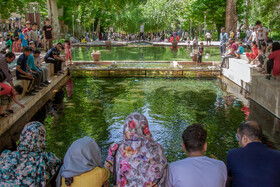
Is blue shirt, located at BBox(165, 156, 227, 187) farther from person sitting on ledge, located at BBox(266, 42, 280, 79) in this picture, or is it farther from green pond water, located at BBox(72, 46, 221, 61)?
green pond water, located at BBox(72, 46, 221, 61)

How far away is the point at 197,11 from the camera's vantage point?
31.0m

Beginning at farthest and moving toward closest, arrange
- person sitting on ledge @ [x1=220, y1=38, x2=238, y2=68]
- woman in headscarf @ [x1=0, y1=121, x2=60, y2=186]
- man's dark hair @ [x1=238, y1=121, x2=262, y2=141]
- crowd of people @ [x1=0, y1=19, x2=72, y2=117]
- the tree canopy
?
the tree canopy → person sitting on ledge @ [x1=220, y1=38, x2=238, y2=68] → crowd of people @ [x1=0, y1=19, x2=72, y2=117] → woman in headscarf @ [x1=0, y1=121, x2=60, y2=186] → man's dark hair @ [x1=238, y1=121, x2=262, y2=141]

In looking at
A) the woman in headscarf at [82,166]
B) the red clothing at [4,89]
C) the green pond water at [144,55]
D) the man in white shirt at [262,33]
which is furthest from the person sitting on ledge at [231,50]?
the woman in headscarf at [82,166]

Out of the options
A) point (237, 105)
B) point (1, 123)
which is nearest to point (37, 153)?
point (1, 123)

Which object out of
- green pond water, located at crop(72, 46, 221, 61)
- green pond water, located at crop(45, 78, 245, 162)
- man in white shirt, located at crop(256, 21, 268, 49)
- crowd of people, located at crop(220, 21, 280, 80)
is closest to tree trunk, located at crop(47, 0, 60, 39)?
green pond water, located at crop(72, 46, 221, 61)

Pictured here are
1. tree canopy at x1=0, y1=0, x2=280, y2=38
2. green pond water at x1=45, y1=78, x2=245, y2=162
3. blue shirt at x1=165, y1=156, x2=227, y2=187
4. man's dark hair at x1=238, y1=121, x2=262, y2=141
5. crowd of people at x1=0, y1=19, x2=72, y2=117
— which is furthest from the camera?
tree canopy at x1=0, y1=0, x2=280, y2=38

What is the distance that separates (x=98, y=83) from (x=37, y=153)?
31.1 ft

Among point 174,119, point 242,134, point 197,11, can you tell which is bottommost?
point 174,119

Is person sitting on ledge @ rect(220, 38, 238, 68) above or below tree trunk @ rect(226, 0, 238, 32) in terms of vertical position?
below

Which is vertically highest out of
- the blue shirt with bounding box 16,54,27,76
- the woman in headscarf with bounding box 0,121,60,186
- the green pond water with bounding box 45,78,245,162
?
the blue shirt with bounding box 16,54,27,76

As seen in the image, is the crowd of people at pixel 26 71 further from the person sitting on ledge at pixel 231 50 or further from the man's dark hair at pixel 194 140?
the person sitting on ledge at pixel 231 50

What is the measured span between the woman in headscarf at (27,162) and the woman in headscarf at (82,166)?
0.40m

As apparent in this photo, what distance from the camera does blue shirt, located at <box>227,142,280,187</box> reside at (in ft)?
8.79

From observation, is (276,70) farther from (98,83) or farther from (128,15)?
(128,15)
